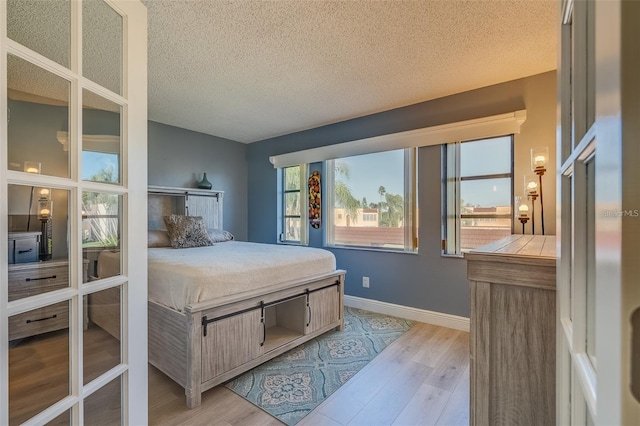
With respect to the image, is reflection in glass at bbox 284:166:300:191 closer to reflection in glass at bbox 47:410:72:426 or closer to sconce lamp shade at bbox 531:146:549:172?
sconce lamp shade at bbox 531:146:549:172

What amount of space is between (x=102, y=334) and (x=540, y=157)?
10.3ft

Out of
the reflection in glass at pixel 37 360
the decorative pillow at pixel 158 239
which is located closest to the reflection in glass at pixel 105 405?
the reflection in glass at pixel 37 360

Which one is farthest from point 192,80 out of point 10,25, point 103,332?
point 103,332

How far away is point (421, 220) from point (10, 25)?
10.6ft

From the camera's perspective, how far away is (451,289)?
3.07m

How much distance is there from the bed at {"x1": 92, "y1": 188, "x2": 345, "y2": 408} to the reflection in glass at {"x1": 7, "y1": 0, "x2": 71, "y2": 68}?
137 cm

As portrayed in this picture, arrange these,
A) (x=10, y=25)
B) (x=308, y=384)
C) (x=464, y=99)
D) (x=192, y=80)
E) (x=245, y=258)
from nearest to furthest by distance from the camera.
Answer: (x=10, y=25)
(x=308, y=384)
(x=245, y=258)
(x=192, y=80)
(x=464, y=99)

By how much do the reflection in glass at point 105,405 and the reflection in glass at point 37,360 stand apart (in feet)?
0.36

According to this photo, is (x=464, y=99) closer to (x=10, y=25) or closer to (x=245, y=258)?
(x=245, y=258)

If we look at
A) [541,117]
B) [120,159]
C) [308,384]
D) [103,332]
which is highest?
[541,117]

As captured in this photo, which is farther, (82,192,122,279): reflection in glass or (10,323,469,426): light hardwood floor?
(82,192,122,279): reflection in glass

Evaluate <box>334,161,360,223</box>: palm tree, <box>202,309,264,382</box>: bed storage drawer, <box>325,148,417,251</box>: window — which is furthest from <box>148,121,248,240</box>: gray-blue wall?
<box>202,309,264,382</box>: bed storage drawer

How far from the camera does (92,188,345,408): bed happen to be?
1.88m

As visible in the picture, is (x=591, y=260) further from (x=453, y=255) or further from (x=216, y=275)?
(x=453, y=255)
